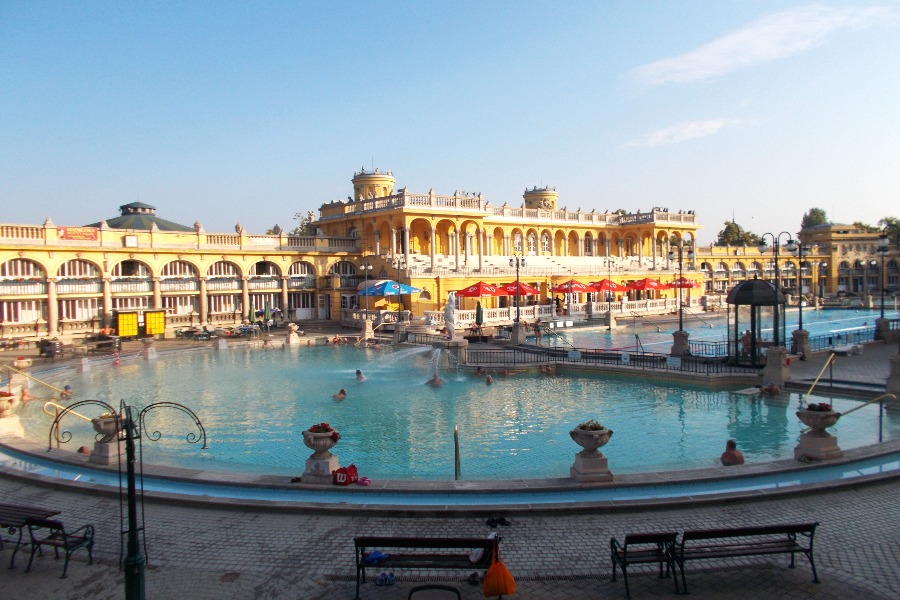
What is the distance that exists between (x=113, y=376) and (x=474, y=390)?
15.4 metres

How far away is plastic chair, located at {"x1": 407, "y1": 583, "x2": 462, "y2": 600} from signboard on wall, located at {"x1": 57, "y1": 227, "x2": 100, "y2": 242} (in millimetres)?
38613

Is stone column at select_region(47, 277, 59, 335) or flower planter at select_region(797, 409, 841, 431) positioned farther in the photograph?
stone column at select_region(47, 277, 59, 335)

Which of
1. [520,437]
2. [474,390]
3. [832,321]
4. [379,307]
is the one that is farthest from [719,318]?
[520,437]

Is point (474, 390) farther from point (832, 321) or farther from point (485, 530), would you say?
point (832, 321)

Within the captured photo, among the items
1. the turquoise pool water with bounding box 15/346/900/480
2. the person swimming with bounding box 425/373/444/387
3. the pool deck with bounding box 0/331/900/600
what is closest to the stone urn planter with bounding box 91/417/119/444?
the turquoise pool water with bounding box 15/346/900/480

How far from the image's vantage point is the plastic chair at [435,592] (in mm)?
7132

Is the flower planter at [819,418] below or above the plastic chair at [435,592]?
above

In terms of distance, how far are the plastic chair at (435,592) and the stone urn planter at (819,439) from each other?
8487mm

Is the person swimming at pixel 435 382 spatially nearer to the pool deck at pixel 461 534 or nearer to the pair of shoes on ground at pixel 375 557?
the pool deck at pixel 461 534

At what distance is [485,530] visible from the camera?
370 inches

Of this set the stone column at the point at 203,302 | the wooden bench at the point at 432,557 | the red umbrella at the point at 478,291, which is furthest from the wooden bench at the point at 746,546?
the stone column at the point at 203,302

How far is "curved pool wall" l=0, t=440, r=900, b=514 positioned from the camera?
1017 cm

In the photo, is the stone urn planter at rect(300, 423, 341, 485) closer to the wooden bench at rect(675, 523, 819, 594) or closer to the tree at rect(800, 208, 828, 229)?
the wooden bench at rect(675, 523, 819, 594)

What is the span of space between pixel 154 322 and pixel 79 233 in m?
7.16
